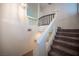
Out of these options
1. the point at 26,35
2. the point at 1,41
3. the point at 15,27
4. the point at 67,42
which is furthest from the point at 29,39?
the point at 67,42

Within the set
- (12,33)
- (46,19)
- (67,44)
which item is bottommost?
(67,44)

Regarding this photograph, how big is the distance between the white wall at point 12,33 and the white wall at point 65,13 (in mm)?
355

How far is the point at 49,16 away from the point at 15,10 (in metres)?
0.46

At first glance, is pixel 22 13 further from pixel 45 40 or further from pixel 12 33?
pixel 45 40

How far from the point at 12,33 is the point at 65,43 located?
0.72m

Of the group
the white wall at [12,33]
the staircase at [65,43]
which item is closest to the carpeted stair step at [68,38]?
the staircase at [65,43]

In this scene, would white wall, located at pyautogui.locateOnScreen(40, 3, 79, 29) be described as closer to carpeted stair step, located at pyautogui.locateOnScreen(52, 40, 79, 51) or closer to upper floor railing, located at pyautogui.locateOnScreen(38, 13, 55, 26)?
upper floor railing, located at pyautogui.locateOnScreen(38, 13, 55, 26)

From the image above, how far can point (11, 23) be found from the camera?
76.7 inches

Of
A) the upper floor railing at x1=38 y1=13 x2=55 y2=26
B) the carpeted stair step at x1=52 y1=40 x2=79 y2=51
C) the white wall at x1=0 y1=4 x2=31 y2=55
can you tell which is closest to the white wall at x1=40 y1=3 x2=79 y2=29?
the upper floor railing at x1=38 y1=13 x2=55 y2=26

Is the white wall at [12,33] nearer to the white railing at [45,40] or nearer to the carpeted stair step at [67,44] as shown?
the white railing at [45,40]

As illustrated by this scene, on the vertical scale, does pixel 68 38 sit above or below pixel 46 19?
below

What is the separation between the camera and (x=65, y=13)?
6.31ft

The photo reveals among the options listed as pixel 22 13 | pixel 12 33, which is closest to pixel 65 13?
pixel 22 13

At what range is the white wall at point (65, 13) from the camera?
6.25 ft
